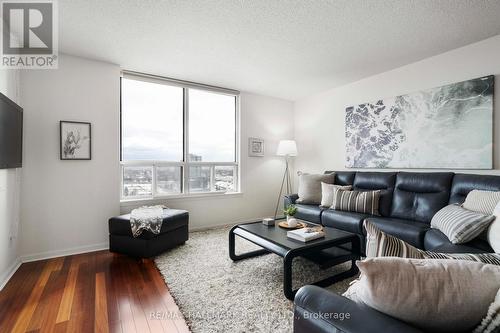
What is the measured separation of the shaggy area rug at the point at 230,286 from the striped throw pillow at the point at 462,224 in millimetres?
899

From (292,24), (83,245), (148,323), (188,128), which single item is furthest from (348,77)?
(83,245)

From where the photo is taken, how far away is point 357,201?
121 inches

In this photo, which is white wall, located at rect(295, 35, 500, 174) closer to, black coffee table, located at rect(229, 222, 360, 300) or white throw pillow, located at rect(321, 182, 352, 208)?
white throw pillow, located at rect(321, 182, 352, 208)

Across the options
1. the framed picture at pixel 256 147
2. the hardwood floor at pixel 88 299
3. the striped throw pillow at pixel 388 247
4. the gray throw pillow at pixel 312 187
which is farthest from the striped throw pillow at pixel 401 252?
the framed picture at pixel 256 147

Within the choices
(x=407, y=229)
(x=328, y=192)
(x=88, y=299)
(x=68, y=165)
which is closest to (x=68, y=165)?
(x=68, y=165)

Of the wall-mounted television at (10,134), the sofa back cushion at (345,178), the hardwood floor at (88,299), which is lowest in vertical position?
the hardwood floor at (88,299)

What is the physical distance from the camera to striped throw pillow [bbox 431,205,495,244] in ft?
5.90

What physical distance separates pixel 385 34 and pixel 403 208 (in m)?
1.95

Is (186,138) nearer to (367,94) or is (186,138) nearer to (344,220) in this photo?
(344,220)

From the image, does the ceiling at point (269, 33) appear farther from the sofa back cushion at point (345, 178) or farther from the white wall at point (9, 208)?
the sofa back cushion at point (345, 178)

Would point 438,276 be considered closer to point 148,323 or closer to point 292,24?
point 148,323

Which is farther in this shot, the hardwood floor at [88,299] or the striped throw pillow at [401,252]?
the hardwood floor at [88,299]

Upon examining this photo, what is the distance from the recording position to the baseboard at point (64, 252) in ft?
8.91

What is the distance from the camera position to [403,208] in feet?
9.48
